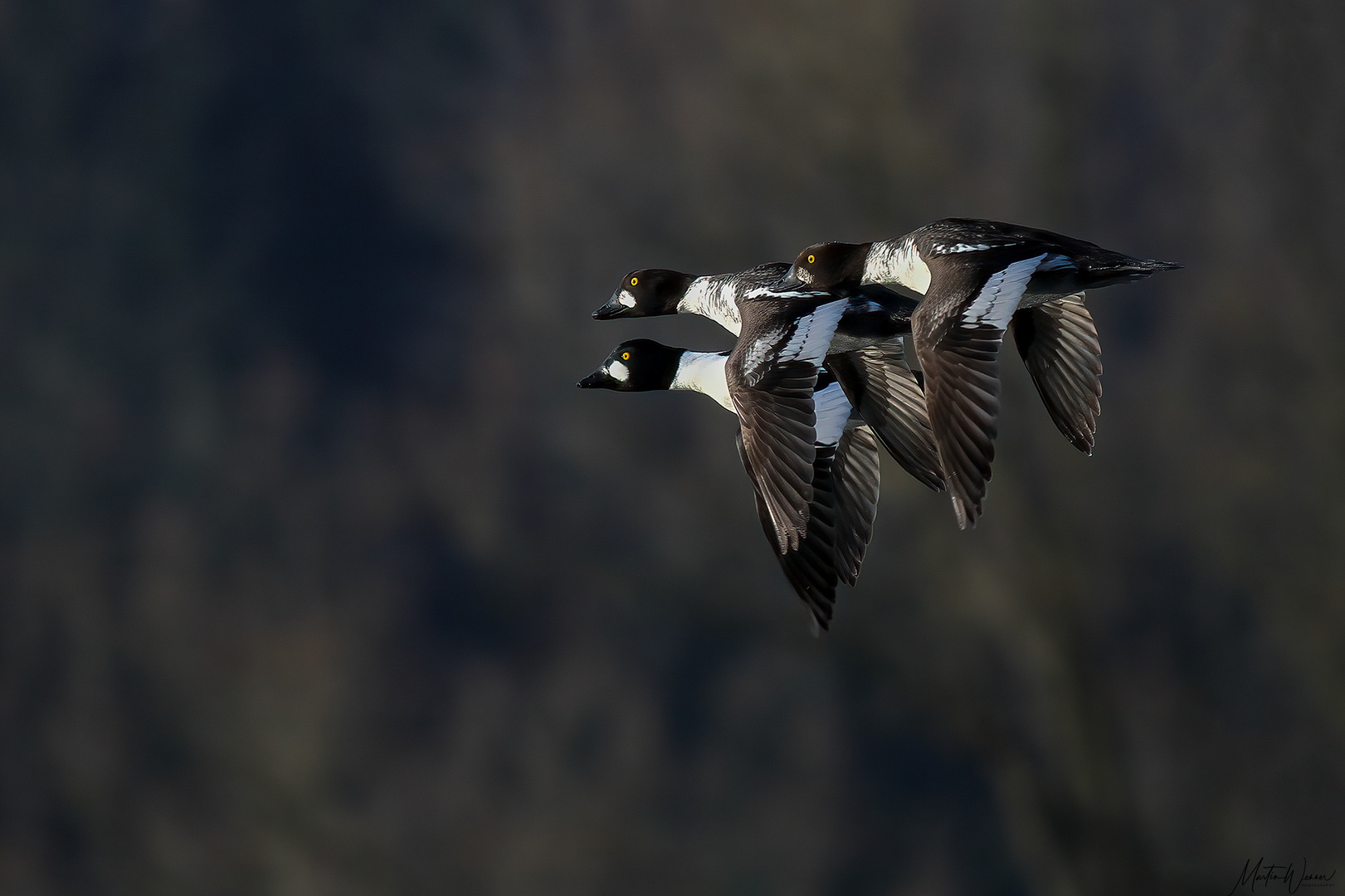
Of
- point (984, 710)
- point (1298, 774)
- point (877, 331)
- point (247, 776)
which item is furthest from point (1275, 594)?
point (877, 331)

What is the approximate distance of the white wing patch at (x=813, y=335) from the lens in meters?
6.03

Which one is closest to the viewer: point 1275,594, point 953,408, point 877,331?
point 953,408

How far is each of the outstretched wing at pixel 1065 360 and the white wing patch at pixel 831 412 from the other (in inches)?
34.0

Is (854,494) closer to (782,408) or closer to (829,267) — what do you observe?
(829,267)

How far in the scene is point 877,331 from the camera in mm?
6574

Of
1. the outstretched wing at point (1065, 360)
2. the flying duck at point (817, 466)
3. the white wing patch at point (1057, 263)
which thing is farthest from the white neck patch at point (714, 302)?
the white wing patch at point (1057, 263)

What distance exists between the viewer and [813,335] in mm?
6137

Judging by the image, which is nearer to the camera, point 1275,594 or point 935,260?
point 935,260

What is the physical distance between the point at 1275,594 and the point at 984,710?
14.0ft

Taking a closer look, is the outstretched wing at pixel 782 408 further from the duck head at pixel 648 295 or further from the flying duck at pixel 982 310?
the duck head at pixel 648 295

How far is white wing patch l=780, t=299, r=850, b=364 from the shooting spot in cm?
603

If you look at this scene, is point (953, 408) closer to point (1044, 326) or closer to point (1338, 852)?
point (1044, 326)

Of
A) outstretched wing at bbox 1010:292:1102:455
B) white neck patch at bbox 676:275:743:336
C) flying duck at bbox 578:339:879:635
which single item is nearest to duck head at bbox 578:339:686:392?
flying duck at bbox 578:339:879:635

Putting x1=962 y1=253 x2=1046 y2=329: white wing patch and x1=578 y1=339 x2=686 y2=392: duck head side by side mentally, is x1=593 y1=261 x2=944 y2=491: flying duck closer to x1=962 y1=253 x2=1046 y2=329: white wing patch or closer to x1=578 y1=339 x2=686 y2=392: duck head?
x1=578 y1=339 x2=686 y2=392: duck head
